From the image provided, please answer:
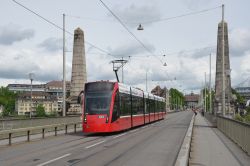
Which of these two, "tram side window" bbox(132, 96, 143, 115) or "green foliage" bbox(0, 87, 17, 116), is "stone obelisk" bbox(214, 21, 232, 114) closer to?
"tram side window" bbox(132, 96, 143, 115)

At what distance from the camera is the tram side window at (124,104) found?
26.7 meters

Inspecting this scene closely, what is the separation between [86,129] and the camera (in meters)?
24.6

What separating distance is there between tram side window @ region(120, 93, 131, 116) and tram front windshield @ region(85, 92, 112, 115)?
Result: 69.7 inches

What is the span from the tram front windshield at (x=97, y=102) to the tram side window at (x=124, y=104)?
5.81 ft

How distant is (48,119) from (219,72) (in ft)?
101

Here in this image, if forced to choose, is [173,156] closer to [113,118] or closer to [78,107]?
[113,118]

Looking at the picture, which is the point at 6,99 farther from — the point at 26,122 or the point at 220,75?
the point at 26,122

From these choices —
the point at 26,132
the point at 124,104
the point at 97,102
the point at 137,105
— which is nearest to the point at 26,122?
the point at 26,132

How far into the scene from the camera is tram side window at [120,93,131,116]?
26.7 m

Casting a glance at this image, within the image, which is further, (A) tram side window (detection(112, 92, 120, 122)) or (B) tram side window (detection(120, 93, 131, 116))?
(B) tram side window (detection(120, 93, 131, 116))

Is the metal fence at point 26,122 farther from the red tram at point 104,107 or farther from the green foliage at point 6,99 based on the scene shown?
the green foliage at point 6,99

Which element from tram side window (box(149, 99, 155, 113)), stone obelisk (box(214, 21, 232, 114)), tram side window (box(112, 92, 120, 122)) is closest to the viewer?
tram side window (box(112, 92, 120, 122))

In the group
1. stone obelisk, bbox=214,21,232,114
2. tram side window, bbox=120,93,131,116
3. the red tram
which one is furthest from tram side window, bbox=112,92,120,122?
stone obelisk, bbox=214,21,232,114

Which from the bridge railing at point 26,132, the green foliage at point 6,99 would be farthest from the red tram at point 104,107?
the green foliage at point 6,99
